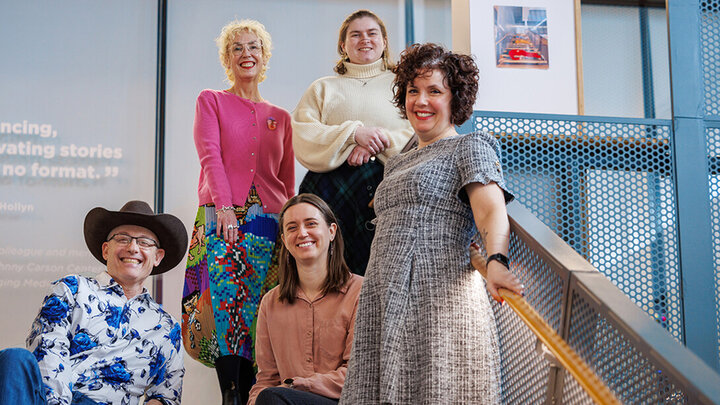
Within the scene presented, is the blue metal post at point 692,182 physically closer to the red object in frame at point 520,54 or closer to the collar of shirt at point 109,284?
the red object in frame at point 520,54

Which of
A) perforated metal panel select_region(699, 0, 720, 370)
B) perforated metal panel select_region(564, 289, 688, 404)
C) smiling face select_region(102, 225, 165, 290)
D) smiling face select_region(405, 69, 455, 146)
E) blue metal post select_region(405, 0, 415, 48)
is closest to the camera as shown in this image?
perforated metal panel select_region(564, 289, 688, 404)

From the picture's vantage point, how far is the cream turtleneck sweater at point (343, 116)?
3104 millimetres

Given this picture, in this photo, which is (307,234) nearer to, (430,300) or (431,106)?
(431,106)

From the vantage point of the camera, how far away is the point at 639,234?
2.98 m

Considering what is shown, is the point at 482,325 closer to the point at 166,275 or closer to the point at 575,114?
the point at 575,114

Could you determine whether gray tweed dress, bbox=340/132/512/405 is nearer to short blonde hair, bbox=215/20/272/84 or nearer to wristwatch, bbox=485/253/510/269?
wristwatch, bbox=485/253/510/269

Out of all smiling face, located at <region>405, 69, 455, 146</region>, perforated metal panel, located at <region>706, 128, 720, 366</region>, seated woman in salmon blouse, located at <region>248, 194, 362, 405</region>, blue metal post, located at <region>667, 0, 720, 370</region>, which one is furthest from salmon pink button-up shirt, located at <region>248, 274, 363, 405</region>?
perforated metal panel, located at <region>706, 128, 720, 366</region>

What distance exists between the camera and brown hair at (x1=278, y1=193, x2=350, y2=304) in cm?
282

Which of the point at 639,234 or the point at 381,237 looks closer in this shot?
the point at 381,237

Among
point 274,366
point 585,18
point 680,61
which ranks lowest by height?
point 274,366

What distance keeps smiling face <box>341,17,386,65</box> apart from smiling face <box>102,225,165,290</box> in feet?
3.60

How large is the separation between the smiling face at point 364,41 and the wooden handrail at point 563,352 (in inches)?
67.3

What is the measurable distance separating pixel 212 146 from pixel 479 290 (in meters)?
1.85

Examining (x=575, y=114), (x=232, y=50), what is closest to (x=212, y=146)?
(x=232, y=50)
